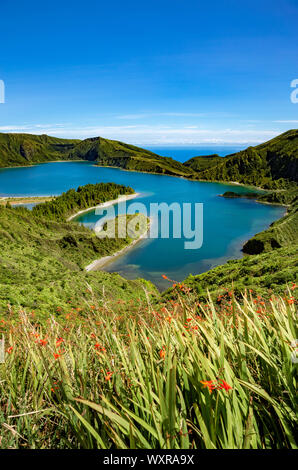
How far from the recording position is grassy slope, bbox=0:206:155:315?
16.4 metres

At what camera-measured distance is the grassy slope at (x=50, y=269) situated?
647 inches

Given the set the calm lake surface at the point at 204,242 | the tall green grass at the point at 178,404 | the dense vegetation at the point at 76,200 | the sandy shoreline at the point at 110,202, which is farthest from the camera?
the sandy shoreline at the point at 110,202

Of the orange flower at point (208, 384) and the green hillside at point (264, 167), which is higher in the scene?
the green hillside at point (264, 167)

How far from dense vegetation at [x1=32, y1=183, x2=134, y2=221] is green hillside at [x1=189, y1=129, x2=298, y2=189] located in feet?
200

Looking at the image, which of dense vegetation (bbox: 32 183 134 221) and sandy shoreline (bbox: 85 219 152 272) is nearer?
sandy shoreline (bbox: 85 219 152 272)

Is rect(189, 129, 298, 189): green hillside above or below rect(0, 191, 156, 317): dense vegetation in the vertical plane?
above

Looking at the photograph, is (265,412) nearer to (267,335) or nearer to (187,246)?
(267,335)

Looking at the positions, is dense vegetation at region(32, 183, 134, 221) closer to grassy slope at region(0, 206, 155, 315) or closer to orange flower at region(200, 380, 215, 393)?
grassy slope at region(0, 206, 155, 315)

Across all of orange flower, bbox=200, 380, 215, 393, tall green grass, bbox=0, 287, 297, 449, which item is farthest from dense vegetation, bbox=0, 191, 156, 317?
orange flower, bbox=200, 380, 215, 393

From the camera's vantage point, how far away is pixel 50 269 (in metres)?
25.3

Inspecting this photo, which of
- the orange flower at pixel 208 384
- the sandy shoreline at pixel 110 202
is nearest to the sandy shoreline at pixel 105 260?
the sandy shoreline at pixel 110 202

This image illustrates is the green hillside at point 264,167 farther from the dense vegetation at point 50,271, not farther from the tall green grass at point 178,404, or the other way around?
the tall green grass at point 178,404

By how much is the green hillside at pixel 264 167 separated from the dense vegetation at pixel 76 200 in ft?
200
